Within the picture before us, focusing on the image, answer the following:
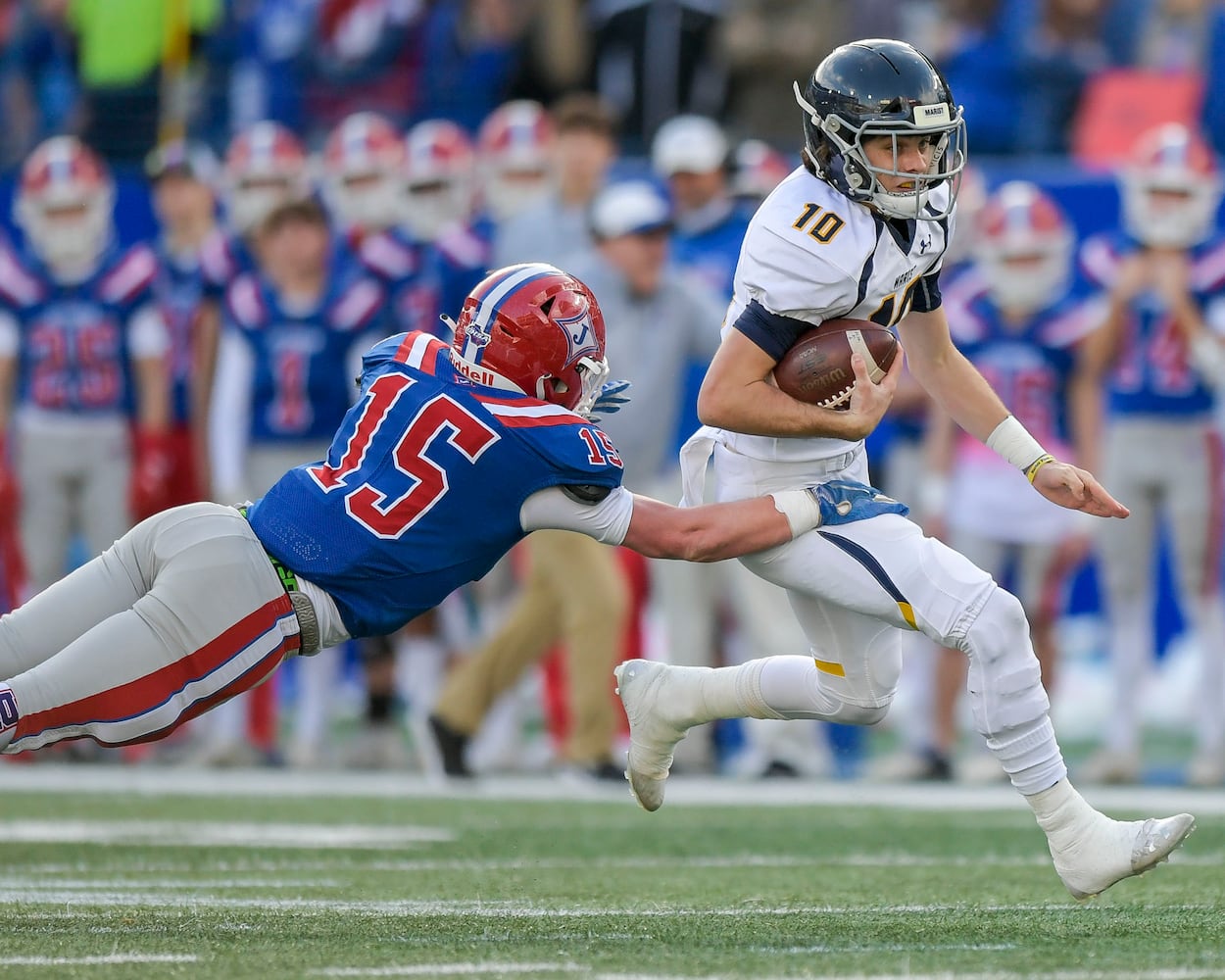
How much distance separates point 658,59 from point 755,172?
64.9 inches

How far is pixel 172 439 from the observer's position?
26.5 ft

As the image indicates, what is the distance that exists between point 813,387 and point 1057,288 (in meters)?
3.80

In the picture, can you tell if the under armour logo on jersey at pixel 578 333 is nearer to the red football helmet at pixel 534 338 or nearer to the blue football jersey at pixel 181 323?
the red football helmet at pixel 534 338

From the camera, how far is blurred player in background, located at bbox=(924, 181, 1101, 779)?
7.32 metres

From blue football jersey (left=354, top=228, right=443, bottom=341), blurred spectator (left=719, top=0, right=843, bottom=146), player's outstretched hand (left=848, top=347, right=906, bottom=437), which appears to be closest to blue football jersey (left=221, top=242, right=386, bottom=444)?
blue football jersey (left=354, top=228, right=443, bottom=341)

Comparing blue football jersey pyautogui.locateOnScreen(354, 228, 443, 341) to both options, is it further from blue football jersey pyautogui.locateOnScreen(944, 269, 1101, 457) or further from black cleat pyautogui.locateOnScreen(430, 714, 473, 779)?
blue football jersey pyautogui.locateOnScreen(944, 269, 1101, 457)

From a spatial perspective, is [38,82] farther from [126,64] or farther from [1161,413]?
[1161,413]

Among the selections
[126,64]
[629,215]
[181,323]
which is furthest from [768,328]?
[126,64]

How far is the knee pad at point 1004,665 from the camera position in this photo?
3895mm

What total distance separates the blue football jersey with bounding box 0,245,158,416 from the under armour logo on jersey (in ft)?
13.9

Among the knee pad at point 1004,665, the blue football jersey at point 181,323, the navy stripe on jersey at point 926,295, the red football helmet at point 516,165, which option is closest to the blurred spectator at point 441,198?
the red football helmet at point 516,165

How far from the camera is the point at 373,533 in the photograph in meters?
3.89

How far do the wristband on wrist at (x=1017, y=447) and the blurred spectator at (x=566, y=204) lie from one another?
3246 millimetres

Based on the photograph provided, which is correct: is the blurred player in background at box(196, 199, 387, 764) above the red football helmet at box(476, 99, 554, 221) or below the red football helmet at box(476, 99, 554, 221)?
below
